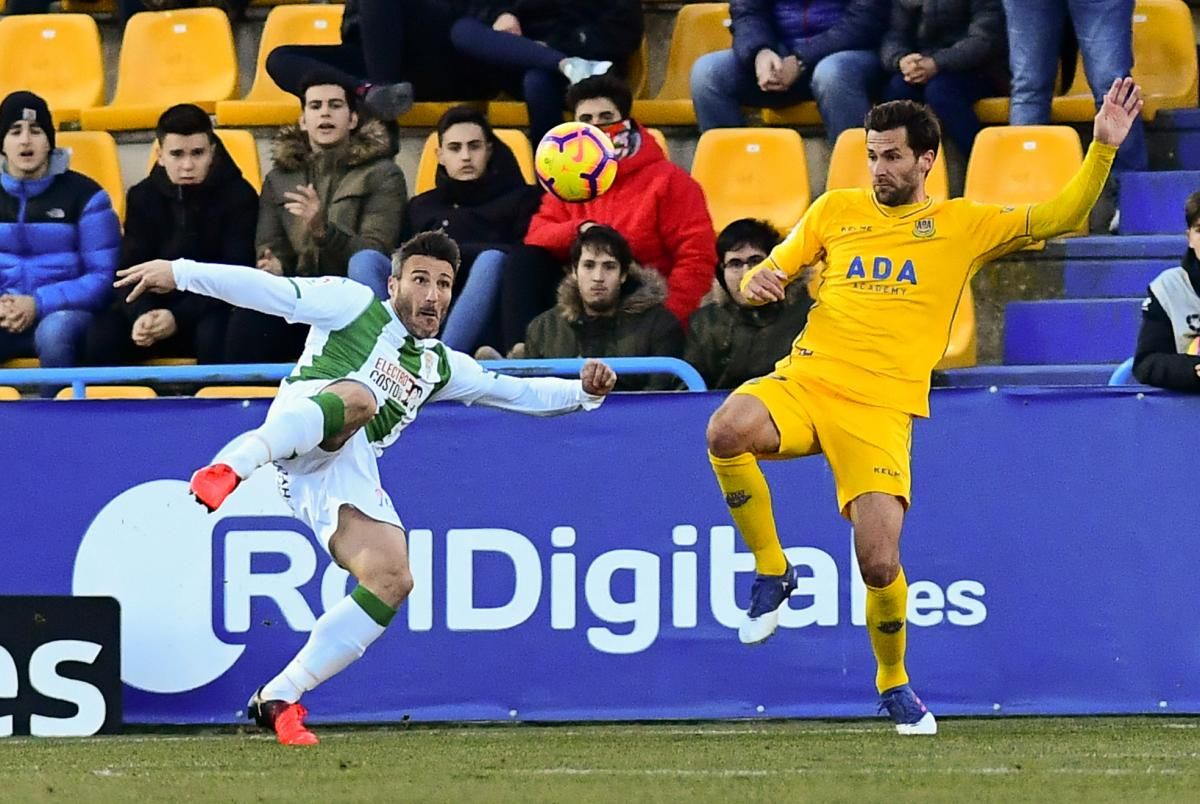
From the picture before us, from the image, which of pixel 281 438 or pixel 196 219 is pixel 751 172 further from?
pixel 281 438

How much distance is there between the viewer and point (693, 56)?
12.5 metres

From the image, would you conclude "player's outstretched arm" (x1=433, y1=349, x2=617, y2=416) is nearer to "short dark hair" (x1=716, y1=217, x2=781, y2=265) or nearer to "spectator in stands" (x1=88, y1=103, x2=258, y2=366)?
"short dark hair" (x1=716, y1=217, x2=781, y2=265)

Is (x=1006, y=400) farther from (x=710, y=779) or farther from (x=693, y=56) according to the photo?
(x=693, y=56)

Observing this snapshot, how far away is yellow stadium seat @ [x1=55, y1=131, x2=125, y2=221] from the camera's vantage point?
11.9m

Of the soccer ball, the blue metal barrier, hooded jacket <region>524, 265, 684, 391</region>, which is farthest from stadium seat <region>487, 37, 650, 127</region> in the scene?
the blue metal barrier

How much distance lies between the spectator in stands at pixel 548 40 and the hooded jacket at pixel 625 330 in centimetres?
201

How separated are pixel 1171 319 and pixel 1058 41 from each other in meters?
2.56

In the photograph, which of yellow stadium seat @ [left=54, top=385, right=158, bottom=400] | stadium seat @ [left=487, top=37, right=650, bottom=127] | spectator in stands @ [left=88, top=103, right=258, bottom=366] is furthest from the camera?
stadium seat @ [left=487, top=37, right=650, bottom=127]

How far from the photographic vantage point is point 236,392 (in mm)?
9805

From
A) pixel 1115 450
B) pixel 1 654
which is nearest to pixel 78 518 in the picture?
pixel 1 654

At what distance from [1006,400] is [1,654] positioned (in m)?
4.06

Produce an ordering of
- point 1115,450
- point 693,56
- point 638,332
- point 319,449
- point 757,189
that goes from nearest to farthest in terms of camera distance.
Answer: point 319,449 → point 1115,450 → point 638,332 → point 757,189 → point 693,56

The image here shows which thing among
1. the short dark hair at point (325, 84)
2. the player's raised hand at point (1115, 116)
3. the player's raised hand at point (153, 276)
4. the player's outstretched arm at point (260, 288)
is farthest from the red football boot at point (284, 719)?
the short dark hair at point (325, 84)

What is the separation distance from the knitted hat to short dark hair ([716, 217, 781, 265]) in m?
3.42
